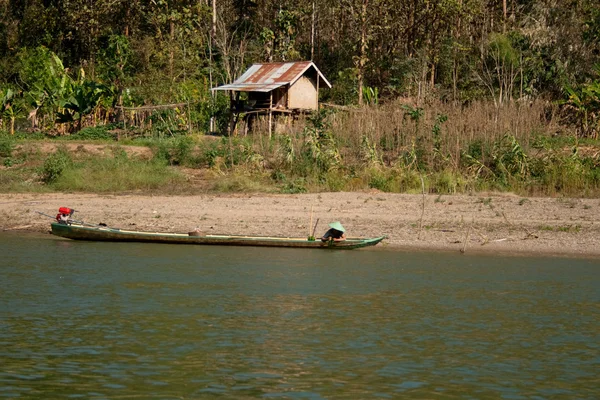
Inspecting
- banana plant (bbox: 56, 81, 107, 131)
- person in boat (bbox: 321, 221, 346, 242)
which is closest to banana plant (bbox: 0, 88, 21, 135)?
banana plant (bbox: 56, 81, 107, 131)

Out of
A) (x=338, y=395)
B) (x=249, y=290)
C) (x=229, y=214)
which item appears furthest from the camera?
(x=229, y=214)

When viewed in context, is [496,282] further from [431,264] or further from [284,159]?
[284,159]

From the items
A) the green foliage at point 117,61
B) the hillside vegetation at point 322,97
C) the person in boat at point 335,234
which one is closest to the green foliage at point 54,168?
the hillside vegetation at point 322,97

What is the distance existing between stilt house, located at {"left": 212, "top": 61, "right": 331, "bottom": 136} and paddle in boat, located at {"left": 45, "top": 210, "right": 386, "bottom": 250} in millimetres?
13413

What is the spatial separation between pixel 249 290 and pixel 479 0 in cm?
2892

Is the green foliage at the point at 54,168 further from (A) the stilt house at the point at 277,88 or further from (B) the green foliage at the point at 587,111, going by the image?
(B) the green foliage at the point at 587,111

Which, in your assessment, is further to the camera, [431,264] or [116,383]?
[431,264]

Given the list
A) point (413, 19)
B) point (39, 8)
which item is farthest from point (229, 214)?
point (39, 8)

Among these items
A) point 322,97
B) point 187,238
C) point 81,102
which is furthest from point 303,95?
point 187,238

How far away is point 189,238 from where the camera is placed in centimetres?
1638

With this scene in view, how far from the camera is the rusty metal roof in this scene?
30.0 metres

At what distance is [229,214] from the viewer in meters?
19.0

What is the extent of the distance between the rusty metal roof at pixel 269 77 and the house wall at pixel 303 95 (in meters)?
0.56

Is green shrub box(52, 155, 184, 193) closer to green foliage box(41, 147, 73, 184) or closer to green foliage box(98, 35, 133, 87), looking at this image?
green foliage box(41, 147, 73, 184)
